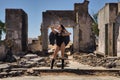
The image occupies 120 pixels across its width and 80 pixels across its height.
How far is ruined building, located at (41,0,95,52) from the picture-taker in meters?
26.2

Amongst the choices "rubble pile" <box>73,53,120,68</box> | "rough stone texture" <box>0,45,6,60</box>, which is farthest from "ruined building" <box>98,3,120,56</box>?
"rough stone texture" <box>0,45,6,60</box>

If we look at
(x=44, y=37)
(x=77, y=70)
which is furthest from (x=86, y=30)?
(x=77, y=70)

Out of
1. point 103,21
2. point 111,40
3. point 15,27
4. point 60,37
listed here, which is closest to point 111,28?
point 111,40

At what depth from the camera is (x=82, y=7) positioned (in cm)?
2655

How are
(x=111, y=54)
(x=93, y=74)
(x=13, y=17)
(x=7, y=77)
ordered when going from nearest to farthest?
(x=7, y=77) → (x=93, y=74) → (x=111, y=54) → (x=13, y=17)

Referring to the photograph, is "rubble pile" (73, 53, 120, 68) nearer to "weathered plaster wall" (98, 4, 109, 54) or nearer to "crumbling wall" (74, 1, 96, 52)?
"weathered plaster wall" (98, 4, 109, 54)

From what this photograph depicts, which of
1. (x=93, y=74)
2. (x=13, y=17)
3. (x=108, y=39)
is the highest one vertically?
(x=13, y=17)

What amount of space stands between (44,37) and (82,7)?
4.60m

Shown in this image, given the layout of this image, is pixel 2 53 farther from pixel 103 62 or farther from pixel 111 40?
Answer: pixel 111 40

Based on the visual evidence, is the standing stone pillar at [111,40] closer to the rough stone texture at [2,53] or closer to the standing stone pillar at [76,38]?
the standing stone pillar at [76,38]

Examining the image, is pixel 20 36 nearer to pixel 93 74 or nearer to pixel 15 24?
pixel 15 24

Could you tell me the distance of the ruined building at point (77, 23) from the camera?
85.9ft

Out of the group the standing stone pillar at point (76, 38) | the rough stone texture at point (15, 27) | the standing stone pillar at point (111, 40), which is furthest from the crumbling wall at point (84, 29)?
the standing stone pillar at point (111, 40)

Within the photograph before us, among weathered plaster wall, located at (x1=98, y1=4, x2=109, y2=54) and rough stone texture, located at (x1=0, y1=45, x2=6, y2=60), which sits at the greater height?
weathered plaster wall, located at (x1=98, y1=4, x2=109, y2=54)
